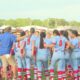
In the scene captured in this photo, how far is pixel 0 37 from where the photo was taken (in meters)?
15.3

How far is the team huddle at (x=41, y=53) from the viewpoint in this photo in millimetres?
13875

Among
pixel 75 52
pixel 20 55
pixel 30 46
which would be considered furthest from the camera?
pixel 20 55

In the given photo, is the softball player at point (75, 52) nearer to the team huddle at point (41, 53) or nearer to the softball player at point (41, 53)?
the team huddle at point (41, 53)

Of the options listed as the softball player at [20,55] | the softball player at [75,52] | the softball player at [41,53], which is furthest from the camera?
the softball player at [20,55]

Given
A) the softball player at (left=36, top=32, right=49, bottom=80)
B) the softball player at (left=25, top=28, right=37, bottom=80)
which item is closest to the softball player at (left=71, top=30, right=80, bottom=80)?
the softball player at (left=36, top=32, right=49, bottom=80)

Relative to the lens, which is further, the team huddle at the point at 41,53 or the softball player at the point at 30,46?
the softball player at the point at 30,46

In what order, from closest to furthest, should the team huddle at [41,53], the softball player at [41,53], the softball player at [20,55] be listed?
the team huddle at [41,53]
the softball player at [41,53]
the softball player at [20,55]

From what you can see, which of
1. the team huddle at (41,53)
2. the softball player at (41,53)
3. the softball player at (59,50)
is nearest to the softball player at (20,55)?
the team huddle at (41,53)

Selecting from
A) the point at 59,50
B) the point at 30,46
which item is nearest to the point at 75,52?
the point at 59,50

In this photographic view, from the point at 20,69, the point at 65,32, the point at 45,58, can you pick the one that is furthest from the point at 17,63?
the point at 65,32

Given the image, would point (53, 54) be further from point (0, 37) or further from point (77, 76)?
point (0, 37)

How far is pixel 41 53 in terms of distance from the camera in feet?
47.2

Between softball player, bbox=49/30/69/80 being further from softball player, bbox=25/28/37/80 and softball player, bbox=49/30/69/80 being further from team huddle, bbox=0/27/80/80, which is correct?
softball player, bbox=25/28/37/80

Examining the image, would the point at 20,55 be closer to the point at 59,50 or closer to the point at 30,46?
the point at 30,46
